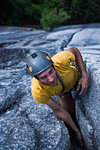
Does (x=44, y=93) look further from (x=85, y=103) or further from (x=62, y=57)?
(x=85, y=103)

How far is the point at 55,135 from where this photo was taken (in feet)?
4.64

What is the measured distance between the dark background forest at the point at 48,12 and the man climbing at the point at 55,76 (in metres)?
1.24

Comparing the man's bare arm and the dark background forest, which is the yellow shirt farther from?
the dark background forest

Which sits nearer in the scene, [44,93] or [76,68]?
[44,93]

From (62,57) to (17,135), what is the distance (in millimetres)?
1041

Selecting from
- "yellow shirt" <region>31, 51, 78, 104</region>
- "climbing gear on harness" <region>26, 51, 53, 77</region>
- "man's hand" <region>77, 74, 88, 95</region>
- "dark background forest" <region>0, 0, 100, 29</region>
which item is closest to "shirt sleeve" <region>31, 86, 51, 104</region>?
"yellow shirt" <region>31, 51, 78, 104</region>

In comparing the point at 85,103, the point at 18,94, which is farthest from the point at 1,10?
Result: the point at 85,103

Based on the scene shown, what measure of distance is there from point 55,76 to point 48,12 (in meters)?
2.24

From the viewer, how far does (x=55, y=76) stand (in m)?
→ 1.48

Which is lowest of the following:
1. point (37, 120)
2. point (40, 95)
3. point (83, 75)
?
point (37, 120)

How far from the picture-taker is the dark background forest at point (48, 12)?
113 inches

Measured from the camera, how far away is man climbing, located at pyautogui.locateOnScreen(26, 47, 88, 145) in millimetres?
1394

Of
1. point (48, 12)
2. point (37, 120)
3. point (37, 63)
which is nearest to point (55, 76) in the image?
point (37, 63)

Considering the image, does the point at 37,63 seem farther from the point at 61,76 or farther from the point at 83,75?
the point at 83,75
